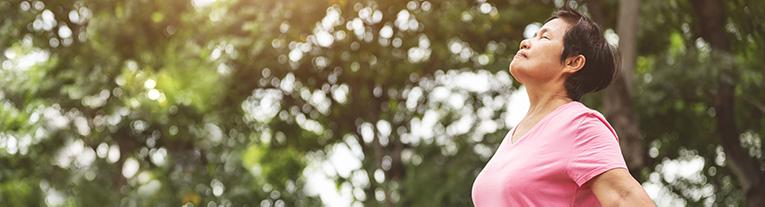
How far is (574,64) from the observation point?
2896 millimetres

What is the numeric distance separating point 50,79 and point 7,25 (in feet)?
8.15

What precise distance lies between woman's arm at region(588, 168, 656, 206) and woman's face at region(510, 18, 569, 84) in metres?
0.37

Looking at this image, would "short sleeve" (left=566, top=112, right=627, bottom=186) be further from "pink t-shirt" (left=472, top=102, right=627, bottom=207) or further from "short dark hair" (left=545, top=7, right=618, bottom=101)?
"short dark hair" (left=545, top=7, right=618, bottom=101)

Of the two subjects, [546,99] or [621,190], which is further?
[546,99]

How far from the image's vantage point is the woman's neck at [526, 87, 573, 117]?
9.57 ft

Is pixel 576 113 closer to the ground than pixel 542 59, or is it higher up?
closer to the ground

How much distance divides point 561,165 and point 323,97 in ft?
52.8

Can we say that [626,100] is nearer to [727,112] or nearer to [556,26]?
[727,112]

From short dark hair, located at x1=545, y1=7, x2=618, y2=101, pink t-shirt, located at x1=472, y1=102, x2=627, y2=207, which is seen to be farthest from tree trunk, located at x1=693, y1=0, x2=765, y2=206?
pink t-shirt, located at x1=472, y1=102, x2=627, y2=207

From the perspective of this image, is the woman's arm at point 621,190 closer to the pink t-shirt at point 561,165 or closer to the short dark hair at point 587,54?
the pink t-shirt at point 561,165

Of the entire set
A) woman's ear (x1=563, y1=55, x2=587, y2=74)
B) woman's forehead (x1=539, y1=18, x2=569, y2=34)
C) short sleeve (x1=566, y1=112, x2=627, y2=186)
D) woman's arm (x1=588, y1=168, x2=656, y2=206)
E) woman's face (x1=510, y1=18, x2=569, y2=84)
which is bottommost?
woman's arm (x1=588, y1=168, x2=656, y2=206)

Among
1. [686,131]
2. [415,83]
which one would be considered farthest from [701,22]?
[415,83]

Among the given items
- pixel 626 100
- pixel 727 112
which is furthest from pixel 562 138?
pixel 727 112

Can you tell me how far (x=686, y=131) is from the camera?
A: 17.5 m
